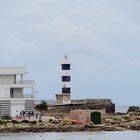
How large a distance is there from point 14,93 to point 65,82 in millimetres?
12784

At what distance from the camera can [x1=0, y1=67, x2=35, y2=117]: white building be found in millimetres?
105188

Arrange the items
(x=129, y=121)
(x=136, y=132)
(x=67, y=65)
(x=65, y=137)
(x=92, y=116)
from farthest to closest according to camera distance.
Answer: (x=67, y=65)
(x=129, y=121)
(x=92, y=116)
(x=136, y=132)
(x=65, y=137)

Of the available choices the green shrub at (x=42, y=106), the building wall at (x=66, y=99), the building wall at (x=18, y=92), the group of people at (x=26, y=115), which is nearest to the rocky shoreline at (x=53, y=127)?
the group of people at (x=26, y=115)

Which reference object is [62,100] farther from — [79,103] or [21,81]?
[21,81]

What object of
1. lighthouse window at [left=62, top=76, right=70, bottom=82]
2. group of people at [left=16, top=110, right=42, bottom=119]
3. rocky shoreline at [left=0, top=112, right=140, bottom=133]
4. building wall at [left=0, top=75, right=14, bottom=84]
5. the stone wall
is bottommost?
rocky shoreline at [left=0, top=112, right=140, bottom=133]

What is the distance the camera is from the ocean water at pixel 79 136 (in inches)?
3204

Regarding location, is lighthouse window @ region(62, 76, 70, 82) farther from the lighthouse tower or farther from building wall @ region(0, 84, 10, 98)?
building wall @ region(0, 84, 10, 98)

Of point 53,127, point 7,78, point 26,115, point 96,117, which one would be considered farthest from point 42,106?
point 53,127

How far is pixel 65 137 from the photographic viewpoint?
3305 inches

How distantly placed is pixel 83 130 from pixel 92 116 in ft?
12.5

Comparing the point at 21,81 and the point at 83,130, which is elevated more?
the point at 21,81

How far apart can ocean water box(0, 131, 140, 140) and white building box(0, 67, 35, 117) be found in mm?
17572

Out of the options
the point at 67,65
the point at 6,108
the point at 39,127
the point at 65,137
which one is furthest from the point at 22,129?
the point at 67,65

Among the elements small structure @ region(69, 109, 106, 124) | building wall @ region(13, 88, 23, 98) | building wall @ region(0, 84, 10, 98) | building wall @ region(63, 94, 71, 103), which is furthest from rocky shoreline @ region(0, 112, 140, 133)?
building wall @ region(63, 94, 71, 103)
